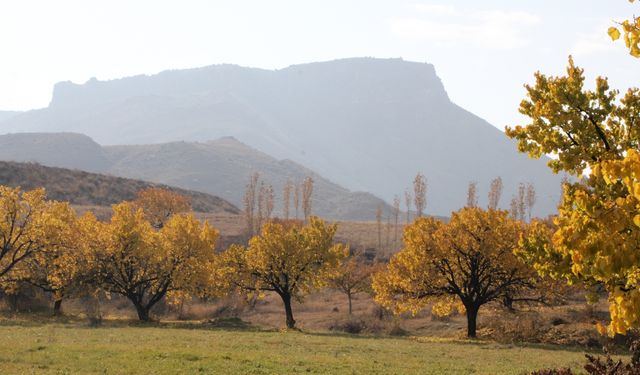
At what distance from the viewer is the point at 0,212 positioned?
54719mm

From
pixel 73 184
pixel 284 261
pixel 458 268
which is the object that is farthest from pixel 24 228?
pixel 73 184

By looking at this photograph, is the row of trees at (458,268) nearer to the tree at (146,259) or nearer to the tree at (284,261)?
the tree at (284,261)

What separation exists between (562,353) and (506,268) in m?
10.1

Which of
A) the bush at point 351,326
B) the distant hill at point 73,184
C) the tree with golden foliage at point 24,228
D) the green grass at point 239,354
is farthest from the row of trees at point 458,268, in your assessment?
the distant hill at point 73,184

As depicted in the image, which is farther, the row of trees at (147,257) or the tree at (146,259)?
the tree at (146,259)

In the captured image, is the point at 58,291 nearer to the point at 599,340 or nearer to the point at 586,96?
the point at 599,340

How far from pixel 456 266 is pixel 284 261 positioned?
16890 mm

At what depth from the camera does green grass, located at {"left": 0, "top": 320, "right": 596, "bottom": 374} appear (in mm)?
27234

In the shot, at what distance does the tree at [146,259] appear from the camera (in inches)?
2311

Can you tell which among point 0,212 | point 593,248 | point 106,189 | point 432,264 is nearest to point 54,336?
point 0,212

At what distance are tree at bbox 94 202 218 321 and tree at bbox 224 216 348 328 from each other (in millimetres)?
3288

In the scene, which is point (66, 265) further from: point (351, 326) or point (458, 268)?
point (458, 268)

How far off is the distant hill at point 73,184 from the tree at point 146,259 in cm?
9574

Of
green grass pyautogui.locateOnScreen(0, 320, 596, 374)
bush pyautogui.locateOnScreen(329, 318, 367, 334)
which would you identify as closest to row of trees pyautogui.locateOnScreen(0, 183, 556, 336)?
bush pyautogui.locateOnScreen(329, 318, 367, 334)
